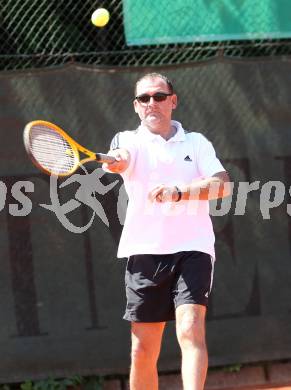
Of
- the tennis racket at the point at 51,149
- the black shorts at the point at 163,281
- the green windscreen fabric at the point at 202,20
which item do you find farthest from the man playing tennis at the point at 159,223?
the green windscreen fabric at the point at 202,20

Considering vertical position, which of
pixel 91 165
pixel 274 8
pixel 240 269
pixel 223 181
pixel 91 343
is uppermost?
pixel 274 8

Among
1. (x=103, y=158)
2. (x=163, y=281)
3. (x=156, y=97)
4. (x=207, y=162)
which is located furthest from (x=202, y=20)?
(x=163, y=281)

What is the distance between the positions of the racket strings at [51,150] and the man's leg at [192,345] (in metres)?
0.86

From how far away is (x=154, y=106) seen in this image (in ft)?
13.1

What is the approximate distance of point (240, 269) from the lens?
5383 mm

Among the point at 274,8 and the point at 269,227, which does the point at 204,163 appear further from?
the point at 274,8

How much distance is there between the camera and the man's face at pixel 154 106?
13.1 ft

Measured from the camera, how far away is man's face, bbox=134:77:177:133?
399 cm

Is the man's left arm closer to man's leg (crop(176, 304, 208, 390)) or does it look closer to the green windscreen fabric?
man's leg (crop(176, 304, 208, 390))

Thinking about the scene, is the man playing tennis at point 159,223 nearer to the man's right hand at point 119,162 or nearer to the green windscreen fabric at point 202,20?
the man's right hand at point 119,162

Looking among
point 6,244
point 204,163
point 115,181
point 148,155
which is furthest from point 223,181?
point 6,244

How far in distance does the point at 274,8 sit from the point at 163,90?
1.96 m

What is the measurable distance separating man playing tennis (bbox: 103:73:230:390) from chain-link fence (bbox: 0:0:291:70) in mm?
1682

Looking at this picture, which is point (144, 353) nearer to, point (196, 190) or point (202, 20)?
point (196, 190)
